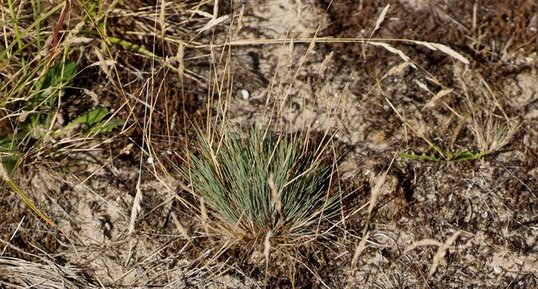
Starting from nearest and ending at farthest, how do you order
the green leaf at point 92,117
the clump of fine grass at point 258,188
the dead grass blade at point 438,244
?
the dead grass blade at point 438,244
the clump of fine grass at point 258,188
the green leaf at point 92,117

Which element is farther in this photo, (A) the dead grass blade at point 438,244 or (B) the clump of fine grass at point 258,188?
(B) the clump of fine grass at point 258,188

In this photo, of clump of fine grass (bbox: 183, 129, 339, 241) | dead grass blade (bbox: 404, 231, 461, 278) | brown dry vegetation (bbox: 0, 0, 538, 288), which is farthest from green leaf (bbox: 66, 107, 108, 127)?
dead grass blade (bbox: 404, 231, 461, 278)

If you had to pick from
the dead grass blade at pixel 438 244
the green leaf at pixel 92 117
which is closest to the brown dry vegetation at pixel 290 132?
the green leaf at pixel 92 117

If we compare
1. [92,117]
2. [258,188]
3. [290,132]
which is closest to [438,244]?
[258,188]

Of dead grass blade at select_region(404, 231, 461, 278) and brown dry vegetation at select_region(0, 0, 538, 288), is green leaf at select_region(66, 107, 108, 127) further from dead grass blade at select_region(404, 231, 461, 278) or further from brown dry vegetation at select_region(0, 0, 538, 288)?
dead grass blade at select_region(404, 231, 461, 278)

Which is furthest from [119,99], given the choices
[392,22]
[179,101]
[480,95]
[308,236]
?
[480,95]

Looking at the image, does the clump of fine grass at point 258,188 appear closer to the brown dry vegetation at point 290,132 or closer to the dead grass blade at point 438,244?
the brown dry vegetation at point 290,132

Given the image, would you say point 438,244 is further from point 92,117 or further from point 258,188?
point 92,117
